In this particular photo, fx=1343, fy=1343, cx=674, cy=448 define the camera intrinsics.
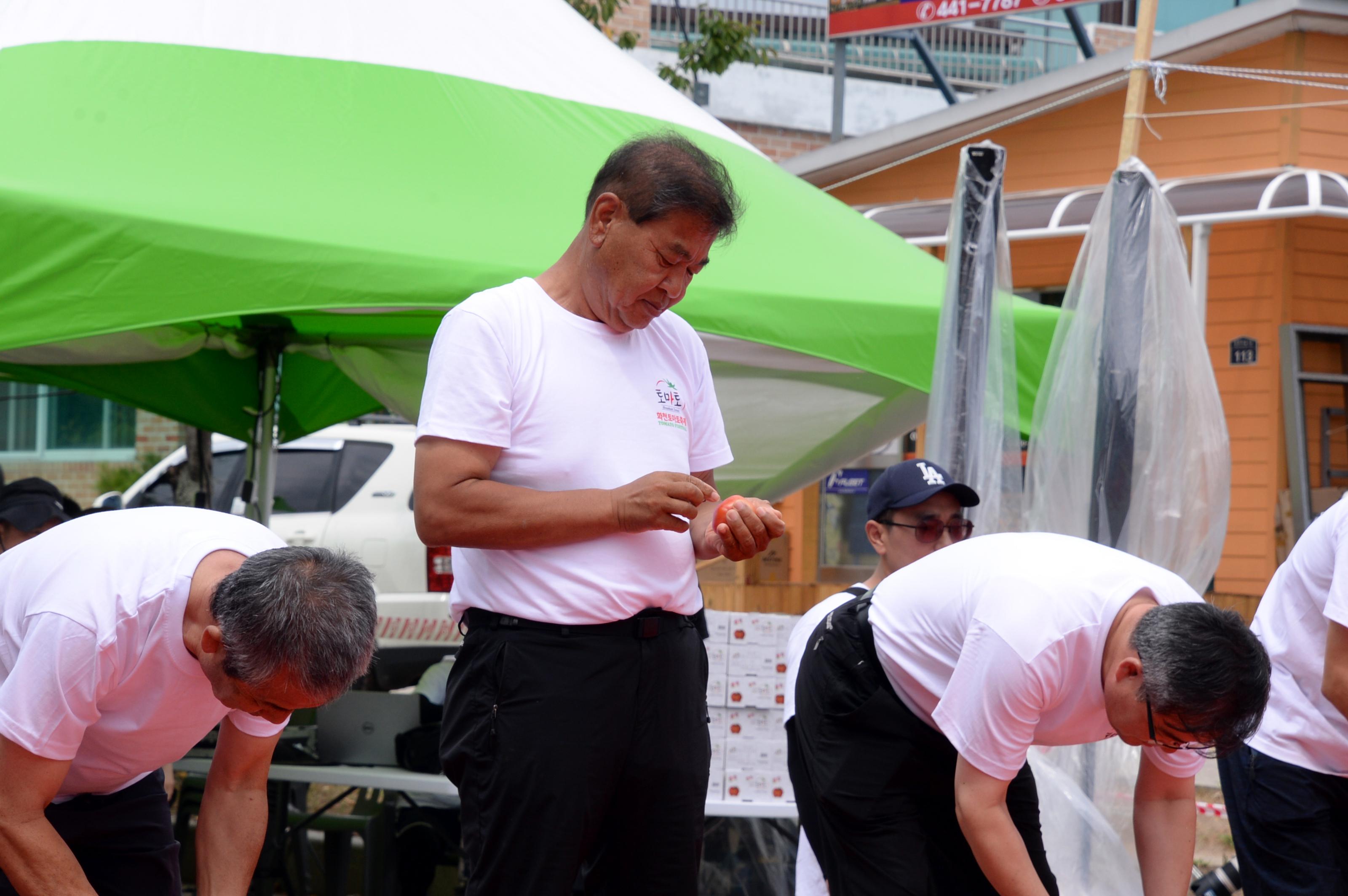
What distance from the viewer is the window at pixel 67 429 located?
13203 millimetres

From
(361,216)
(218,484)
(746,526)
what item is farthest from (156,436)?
(746,526)

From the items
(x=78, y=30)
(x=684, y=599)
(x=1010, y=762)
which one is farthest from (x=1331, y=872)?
(x=78, y=30)

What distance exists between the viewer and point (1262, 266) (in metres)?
7.64

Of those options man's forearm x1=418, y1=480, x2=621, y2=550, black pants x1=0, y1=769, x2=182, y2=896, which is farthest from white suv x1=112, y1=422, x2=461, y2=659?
man's forearm x1=418, y1=480, x2=621, y2=550

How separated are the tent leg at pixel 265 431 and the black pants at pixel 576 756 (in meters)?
2.88

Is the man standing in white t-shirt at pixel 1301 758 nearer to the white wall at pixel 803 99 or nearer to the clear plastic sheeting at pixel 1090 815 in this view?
the clear plastic sheeting at pixel 1090 815

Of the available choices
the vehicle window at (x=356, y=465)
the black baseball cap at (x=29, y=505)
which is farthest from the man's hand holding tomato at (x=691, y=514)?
the vehicle window at (x=356, y=465)

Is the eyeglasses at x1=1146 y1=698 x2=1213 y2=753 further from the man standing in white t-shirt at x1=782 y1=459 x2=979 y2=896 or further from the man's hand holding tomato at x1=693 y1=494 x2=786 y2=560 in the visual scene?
the man standing in white t-shirt at x1=782 y1=459 x2=979 y2=896

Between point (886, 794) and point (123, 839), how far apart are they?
4.44 feet

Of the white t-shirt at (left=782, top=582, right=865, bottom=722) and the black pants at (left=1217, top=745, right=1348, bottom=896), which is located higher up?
the white t-shirt at (left=782, top=582, right=865, bottom=722)

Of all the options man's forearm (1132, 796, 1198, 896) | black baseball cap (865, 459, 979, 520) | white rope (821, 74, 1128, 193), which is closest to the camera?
man's forearm (1132, 796, 1198, 896)

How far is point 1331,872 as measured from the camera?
2795 mm

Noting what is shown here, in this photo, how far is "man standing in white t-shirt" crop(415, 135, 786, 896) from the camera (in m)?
2.07

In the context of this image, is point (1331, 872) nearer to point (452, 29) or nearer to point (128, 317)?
point (128, 317)
